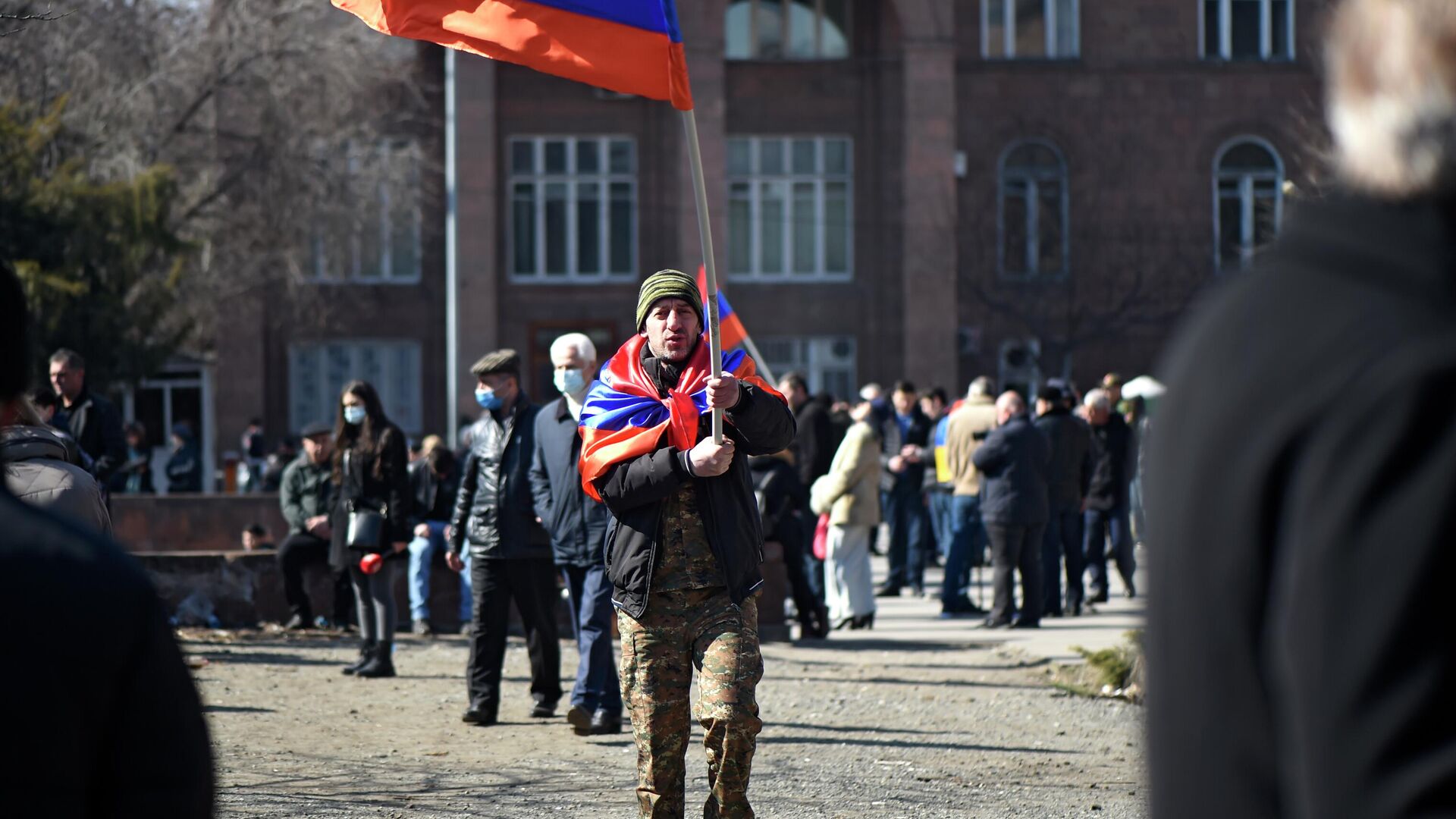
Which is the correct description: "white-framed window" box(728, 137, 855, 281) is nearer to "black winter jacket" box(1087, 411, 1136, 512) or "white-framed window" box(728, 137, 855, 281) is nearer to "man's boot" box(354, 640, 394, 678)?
Answer: "black winter jacket" box(1087, 411, 1136, 512)

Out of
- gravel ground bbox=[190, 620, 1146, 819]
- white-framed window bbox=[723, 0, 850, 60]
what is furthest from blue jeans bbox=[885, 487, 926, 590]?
white-framed window bbox=[723, 0, 850, 60]

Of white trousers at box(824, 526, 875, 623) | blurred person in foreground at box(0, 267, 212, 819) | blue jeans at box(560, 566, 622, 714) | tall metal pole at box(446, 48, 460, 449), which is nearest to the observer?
blurred person in foreground at box(0, 267, 212, 819)

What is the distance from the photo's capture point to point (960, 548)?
15.7 metres

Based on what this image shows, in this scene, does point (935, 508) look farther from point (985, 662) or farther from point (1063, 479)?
point (985, 662)

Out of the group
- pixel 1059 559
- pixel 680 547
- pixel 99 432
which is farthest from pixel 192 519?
pixel 680 547

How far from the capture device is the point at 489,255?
34.9 metres

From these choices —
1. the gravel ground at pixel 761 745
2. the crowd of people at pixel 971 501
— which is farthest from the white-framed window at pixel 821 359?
the gravel ground at pixel 761 745

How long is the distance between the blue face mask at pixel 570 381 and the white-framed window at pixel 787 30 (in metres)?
27.7

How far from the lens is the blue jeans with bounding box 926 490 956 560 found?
15812 millimetres

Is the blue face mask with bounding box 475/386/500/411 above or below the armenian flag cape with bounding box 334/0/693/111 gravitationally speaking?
below

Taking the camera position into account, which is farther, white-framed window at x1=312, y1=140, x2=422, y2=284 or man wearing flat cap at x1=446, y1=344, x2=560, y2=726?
white-framed window at x1=312, y1=140, x2=422, y2=284

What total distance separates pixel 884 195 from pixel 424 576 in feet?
76.1

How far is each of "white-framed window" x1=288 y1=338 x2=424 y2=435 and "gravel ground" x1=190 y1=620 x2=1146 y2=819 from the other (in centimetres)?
2383

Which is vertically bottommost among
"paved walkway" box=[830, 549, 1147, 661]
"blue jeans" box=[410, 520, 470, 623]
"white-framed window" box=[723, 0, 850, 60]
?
"paved walkway" box=[830, 549, 1147, 661]
